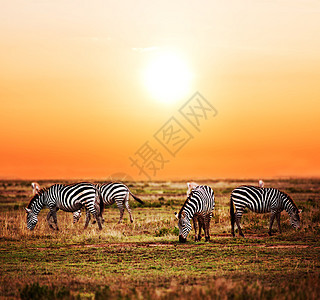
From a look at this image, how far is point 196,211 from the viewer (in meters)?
18.2

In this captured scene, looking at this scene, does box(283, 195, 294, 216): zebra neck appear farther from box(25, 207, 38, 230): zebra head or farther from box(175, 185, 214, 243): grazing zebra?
box(25, 207, 38, 230): zebra head

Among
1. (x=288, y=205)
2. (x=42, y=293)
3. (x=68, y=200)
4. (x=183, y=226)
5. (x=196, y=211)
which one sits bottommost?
(x=42, y=293)

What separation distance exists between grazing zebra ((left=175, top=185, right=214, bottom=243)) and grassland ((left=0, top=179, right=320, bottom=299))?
1.60 feet

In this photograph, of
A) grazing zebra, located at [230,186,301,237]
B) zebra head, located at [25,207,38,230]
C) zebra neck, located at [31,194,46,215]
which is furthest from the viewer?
zebra neck, located at [31,194,46,215]

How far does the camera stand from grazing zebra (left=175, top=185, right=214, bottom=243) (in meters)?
17.8

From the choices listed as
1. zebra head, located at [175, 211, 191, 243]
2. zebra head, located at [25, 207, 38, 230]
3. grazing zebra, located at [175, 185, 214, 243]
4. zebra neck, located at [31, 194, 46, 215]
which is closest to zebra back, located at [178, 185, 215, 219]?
grazing zebra, located at [175, 185, 214, 243]

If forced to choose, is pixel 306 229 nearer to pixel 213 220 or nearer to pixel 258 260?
pixel 213 220

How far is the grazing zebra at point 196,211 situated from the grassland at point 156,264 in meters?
0.49

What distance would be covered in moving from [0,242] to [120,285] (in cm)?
953

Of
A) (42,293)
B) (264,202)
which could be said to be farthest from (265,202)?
(42,293)

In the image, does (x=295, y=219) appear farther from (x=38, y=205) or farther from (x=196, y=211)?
(x=38, y=205)

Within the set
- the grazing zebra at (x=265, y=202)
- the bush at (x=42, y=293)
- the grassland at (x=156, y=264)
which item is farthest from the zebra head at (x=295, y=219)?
the bush at (x=42, y=293)

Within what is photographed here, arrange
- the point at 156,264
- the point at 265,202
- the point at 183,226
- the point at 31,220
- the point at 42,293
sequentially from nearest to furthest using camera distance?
the point at 42,293
the point at 156,264
the point at 183,226
the point at 265,202
the point at 31,220

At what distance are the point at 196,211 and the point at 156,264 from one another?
5038 millimetres
